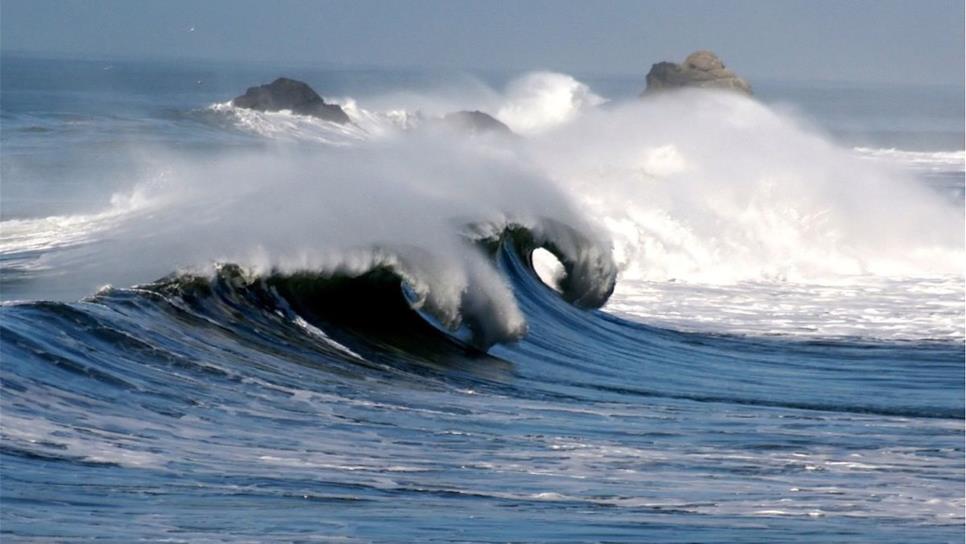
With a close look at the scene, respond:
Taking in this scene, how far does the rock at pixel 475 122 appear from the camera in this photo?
1869 inches

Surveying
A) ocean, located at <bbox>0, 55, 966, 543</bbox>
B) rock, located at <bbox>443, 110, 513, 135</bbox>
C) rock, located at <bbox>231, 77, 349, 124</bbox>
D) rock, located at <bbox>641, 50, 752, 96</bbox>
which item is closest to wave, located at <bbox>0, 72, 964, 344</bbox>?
ocean, located at <bbox>0, 55, 966, 543</bbox>

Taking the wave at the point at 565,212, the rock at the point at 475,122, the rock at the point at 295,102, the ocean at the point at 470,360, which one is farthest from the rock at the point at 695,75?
the ocean at the point at 470,360

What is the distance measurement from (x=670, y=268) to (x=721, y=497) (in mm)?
13704

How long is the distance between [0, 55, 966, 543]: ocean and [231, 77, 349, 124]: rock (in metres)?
25.4

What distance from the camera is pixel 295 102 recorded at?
49.6 meters

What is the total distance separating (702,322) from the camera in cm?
1509

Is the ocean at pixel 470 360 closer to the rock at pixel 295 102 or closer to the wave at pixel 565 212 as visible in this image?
the wave at pixel 565 212

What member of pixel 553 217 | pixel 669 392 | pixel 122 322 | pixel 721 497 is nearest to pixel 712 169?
pixel 553 217

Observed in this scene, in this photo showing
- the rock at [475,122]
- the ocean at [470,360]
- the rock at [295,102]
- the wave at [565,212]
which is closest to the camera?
the ocean at [470,360]

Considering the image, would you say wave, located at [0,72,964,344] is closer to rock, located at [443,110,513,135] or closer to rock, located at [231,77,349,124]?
rock, located at [443,110,513,135]

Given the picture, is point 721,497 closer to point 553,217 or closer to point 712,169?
point 553,217

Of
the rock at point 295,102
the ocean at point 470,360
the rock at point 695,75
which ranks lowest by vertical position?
the ocean at point 470,360

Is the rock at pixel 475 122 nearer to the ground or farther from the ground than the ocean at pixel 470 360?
farther from the ground

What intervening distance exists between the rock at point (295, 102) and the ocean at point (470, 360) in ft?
83.4
